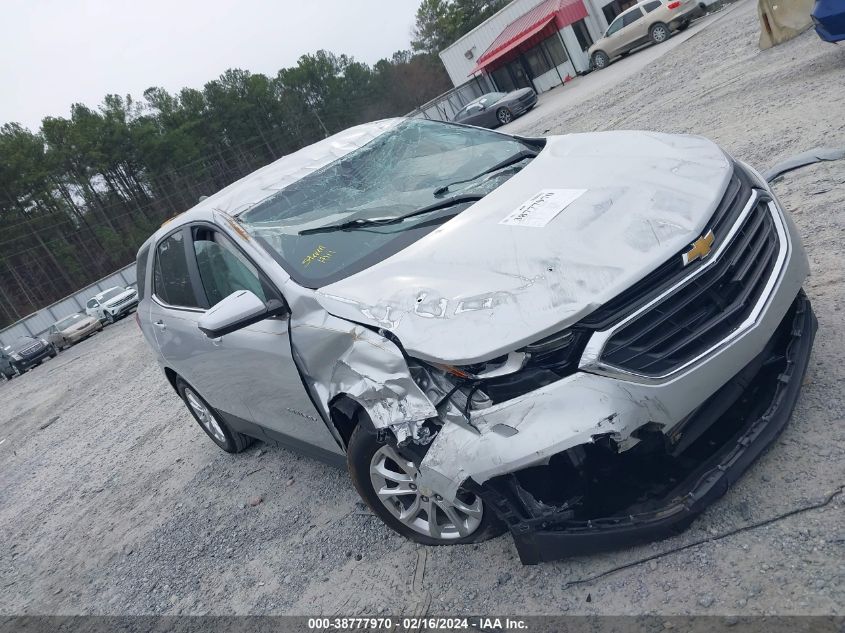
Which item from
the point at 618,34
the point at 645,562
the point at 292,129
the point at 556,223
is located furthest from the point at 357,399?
the point at 292,129

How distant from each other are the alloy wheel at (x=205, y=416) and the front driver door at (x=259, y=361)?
42.1 inches

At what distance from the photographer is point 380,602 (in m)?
3.07

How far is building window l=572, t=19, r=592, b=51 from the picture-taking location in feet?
113

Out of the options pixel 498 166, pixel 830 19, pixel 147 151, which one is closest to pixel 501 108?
pixel 830 19

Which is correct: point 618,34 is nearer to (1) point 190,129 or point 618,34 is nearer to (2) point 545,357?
(2) point 545,357

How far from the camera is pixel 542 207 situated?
3.00 meters

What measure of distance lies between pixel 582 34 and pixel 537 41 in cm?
234

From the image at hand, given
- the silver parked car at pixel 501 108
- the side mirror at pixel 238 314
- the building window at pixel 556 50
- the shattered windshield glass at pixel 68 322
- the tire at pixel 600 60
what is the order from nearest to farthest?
the side mirror at pixel 238 314
the shattered windshield glass at pixel 68 322
the silver parked car at pixel 501 108
the tire at pixel 600 60
the building window at pixel 556 50

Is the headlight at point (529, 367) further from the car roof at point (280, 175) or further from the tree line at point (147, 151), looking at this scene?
the tree line at point (147, 151)

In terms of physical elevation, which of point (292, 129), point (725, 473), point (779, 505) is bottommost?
point (779, 505)

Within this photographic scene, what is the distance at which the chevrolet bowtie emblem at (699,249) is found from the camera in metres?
2.53

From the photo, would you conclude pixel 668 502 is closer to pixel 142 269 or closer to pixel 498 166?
pixel 498 166

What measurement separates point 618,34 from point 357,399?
97.2 feet

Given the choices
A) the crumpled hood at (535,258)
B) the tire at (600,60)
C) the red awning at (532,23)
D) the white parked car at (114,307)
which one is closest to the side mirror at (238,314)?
the crumpled hood at (535,258)
